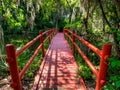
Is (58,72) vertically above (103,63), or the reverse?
(103,63)

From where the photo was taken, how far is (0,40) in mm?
7898

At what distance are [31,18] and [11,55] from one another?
60.7 ft

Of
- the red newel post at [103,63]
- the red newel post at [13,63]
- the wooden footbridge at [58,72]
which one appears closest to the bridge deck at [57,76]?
the wooden footbridge at [58,72]

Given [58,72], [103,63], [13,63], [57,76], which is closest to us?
[103,63]

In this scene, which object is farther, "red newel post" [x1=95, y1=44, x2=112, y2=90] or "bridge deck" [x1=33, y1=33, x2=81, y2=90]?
"bridge deck" [x1=33, y1=33, x2=81, y2=90]

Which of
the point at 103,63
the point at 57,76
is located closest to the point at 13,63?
the point at 103,63

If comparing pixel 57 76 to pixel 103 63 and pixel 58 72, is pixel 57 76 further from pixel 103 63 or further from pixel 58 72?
pixel 103 63

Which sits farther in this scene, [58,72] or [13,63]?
[58,72]

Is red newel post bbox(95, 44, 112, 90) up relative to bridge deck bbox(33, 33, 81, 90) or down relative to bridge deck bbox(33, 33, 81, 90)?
up

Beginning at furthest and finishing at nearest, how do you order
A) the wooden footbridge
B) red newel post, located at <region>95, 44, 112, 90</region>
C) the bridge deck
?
the bridge deck
the wooden footbridge
red newel post, located at <region>95, 44, 112, 90</region>

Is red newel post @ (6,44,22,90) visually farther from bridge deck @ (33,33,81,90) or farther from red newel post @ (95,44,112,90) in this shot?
bridge deck @ (33,33,81,90)

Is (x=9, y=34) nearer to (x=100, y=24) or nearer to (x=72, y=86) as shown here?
(x=100, y=24)

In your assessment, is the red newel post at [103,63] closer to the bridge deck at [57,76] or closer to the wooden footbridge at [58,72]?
the wooden footbridge at [58,72]

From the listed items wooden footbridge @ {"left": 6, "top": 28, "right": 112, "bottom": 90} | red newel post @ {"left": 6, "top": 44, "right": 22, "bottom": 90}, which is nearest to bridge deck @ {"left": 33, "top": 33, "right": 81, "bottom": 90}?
wooden footbridge @ {"left": 6, "top": 28, "right": 112, "bottom": 90}
